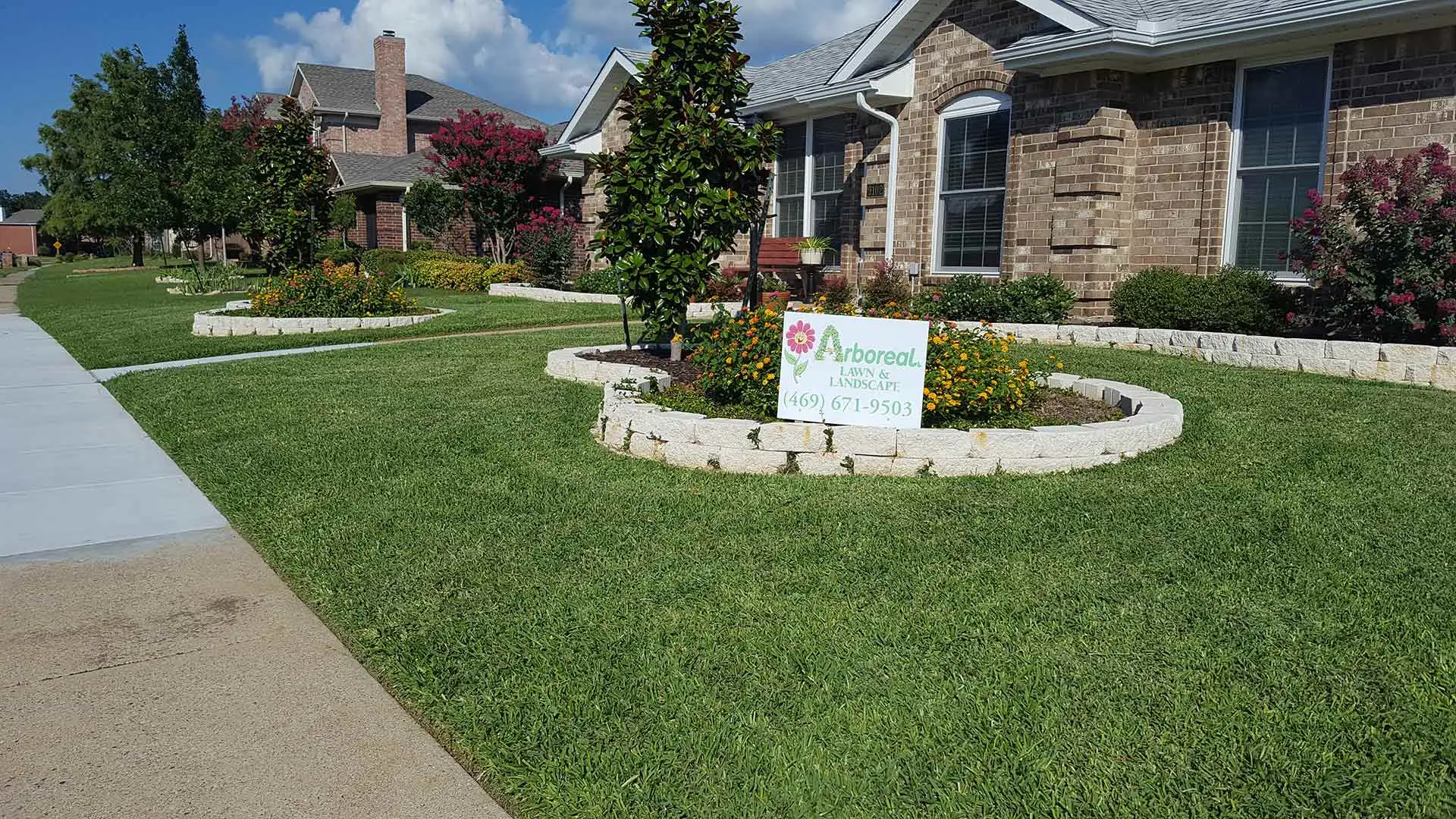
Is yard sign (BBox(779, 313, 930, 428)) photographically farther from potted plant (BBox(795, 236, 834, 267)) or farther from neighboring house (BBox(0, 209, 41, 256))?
neighboring house (BBox(0, 209, 41, 256))

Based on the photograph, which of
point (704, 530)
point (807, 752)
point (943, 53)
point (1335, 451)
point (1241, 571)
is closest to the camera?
point (807, 752)

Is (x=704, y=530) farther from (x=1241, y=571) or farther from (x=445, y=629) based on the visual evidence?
(x=1241, y=571)

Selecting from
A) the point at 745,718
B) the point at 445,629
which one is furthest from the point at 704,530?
the point at 745,718

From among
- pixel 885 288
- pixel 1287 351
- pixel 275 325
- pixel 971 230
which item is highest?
pixel 971 230

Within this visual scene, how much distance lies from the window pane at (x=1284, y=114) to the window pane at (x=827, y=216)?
6600 millimetres

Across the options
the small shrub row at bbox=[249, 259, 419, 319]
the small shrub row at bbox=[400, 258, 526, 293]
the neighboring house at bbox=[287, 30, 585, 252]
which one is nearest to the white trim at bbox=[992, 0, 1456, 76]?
the small shrub row at bbox=[249, 259, 419, 319]

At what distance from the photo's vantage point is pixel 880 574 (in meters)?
4.45

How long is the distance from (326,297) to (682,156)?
8.27 m

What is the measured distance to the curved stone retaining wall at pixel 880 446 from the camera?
616cm

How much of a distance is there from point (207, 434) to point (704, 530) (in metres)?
4.32

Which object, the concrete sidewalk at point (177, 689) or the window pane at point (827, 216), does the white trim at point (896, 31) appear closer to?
the window pane at point (827, 216)

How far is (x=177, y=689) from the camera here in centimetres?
355

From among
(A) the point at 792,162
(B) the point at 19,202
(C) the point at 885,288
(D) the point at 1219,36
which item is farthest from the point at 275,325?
(B) the point at 19,202

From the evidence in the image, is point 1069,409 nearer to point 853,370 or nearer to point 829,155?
point 853,370
